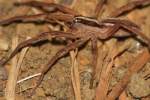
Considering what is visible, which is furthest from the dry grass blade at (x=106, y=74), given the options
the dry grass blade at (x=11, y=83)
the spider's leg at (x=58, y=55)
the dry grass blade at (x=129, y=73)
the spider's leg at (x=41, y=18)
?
the dry grass blade at (x=11, y=83)

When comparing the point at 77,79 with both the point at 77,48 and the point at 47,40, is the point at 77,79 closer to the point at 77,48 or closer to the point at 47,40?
the point at 77,48

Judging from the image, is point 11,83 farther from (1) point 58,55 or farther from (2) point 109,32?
(2) point 109,32

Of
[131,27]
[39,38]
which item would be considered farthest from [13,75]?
[131,27]

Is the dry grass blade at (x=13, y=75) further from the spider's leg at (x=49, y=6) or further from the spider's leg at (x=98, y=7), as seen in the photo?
the spider's leg at (x=98, y=7)

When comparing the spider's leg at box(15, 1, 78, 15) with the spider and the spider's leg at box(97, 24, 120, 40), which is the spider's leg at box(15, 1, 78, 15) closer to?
the spider

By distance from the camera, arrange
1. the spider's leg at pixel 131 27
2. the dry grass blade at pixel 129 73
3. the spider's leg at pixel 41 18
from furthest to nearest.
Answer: the spider's leg at pixel 41 18 → the spider's leg at pixel 131 27 → the dry grass blade at pixel 129 73

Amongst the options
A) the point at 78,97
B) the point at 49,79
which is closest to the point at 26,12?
the point at 49,79
